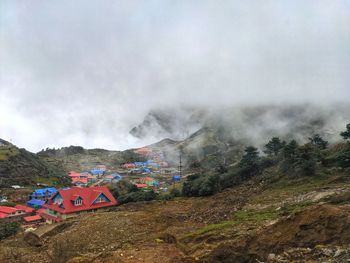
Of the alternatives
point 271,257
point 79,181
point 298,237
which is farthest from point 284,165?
point 79,181

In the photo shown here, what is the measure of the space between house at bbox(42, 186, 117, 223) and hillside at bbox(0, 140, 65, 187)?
59533mm

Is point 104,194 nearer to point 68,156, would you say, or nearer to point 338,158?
point 338,158

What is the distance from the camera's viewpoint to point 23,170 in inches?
4301

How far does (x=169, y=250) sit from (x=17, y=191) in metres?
85.8

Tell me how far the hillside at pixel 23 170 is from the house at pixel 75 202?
59533mm

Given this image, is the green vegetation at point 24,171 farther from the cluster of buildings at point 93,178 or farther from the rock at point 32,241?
the rock at point 32,241

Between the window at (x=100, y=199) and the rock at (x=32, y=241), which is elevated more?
the window at (x=100, y=199)

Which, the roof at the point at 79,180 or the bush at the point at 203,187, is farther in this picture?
the roof at the point at 79,180

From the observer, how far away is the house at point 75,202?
139 ft

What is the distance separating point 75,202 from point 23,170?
7607 cm

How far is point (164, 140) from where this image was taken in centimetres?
17562

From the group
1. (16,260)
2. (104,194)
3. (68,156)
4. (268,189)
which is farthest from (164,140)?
(16,260)

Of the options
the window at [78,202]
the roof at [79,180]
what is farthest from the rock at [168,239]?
the roof at [79,180]

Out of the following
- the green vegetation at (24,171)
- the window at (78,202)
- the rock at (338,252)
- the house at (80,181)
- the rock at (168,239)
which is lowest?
the rock at (168,239)
